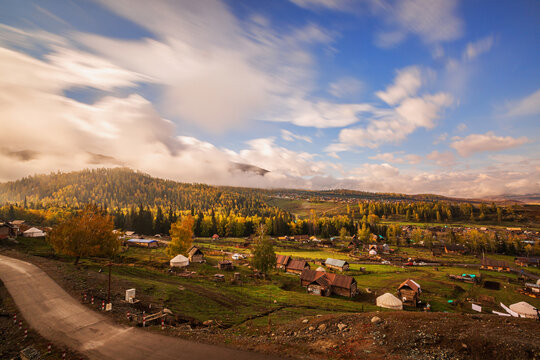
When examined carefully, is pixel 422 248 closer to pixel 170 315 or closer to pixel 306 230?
pixel 306 230

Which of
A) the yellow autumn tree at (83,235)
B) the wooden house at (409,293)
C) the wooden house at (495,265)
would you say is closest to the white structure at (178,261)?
the yellow autumn tree at (83,235)

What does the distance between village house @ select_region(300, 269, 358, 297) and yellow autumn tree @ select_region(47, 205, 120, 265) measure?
39.9 meters

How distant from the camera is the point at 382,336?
17.2 metres

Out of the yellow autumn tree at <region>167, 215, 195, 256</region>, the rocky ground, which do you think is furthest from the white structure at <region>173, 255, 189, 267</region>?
the rocky ground

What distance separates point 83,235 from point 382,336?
44.9 meters

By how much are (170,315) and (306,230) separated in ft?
474

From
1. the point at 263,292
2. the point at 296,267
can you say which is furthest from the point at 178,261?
the point at 296,267

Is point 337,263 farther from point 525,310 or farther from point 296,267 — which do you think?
point 525,310

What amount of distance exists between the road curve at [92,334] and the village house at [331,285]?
3466 centimetres

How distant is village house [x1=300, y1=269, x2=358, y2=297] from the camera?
45.9 m

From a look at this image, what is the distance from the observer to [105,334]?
58.6 feet

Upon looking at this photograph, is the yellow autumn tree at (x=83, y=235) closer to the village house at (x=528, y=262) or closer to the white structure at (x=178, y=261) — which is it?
the white structure at (x=178, y=261)

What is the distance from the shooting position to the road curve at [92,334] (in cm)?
1531

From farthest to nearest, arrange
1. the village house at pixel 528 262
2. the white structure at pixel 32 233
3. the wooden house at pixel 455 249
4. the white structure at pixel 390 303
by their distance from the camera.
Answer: the wooden house at pixel 455 249 < the village house at pixel 528 262 < the white structure at pixel 32 233 < the white structure at pixel 390 303
